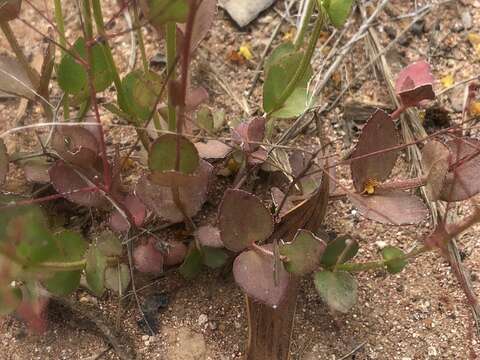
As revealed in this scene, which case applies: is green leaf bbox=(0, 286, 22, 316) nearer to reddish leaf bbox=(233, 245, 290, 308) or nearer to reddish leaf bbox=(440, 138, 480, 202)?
reddish leaf bbox=(233, 245, 290, 308)

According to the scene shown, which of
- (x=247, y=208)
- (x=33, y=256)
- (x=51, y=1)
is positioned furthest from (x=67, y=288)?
(x=51, y=1)

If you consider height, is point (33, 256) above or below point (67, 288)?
above

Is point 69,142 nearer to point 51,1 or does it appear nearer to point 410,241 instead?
point 51,1

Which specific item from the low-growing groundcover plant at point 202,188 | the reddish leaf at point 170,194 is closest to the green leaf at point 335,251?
the low-growing groundcover plant at point 202,188

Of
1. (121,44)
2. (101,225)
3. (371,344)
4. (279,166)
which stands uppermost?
(121,44)

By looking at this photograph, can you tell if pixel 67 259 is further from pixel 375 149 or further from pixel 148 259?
pixel 375 149

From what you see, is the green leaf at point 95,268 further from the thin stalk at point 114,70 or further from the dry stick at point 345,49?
the dry stick at point 345,49

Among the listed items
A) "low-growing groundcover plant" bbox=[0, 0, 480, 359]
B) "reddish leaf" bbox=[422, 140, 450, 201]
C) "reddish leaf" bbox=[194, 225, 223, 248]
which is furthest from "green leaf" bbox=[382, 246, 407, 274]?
"reddish leaf" bbox=[194, 225, 223, 248]

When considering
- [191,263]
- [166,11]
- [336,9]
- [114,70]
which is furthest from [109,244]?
[336,9]

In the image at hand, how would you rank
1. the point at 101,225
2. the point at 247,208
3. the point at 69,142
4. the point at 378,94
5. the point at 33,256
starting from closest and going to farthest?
the point at 33,256, the point at 247,208, the point at 69,142, the point at 101,225, the point at 378,94
